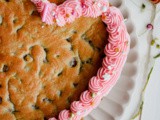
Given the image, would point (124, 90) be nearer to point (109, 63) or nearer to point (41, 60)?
point (109, 63)

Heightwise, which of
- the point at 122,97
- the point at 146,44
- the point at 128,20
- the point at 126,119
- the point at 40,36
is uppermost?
the point at 40,36

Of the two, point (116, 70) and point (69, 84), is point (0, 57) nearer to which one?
point (69, 84)

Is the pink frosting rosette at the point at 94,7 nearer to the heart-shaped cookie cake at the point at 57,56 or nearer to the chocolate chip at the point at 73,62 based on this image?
the heart-shaped cookie cake at the point at 57,56

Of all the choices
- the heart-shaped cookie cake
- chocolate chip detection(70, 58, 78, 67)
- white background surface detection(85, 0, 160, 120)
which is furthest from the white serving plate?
chocolate chip detection(70, 58, 78, 67)

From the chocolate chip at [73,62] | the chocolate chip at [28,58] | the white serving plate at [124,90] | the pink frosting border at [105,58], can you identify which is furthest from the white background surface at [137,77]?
the chocolate chip at [28,58]

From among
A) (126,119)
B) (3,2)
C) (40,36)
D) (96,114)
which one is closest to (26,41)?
(40,36)

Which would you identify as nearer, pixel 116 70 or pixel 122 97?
pixel 116 70

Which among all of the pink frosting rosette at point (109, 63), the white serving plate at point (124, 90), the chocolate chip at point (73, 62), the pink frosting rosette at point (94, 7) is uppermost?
the pink frosting rosette at point (94, 7)
